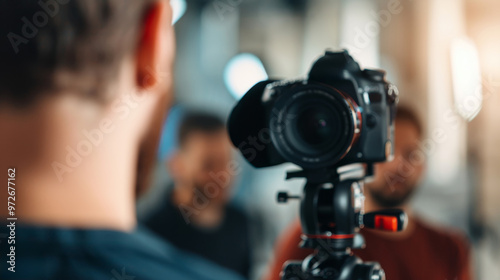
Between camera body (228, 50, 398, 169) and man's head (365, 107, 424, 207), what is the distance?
1003 millimetres

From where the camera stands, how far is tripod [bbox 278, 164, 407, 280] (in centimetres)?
84

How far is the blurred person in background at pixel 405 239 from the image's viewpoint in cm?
169

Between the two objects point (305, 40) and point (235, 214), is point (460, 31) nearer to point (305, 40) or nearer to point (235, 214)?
point (305, 40)

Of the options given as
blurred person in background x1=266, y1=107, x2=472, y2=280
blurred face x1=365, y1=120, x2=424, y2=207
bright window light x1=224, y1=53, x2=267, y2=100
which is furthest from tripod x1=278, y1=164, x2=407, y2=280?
bright window light x1=224, y1=53, x2=267, y2=100

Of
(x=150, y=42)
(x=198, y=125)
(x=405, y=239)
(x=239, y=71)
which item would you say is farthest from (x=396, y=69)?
(x=150, y=42)

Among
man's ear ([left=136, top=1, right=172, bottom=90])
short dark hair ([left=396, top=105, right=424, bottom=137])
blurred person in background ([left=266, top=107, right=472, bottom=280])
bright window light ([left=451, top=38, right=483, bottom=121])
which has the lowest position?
blurred person in background ([left=266, top=107, right=472, bottom=280])

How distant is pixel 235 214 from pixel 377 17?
2.26m

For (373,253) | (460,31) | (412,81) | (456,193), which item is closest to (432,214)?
(456,193)

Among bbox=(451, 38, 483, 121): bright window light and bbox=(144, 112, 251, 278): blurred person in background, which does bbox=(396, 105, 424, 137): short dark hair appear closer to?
bbox=(144, 112, 251, 278): blurred person in background

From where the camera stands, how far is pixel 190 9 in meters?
4.14

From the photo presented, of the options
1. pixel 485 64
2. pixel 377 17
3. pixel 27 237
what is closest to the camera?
pixel 27 237

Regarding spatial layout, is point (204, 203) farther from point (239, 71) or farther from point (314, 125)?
point (239, 71)

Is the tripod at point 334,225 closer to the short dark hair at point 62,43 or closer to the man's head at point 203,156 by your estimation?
the short dark hair at point 62,43

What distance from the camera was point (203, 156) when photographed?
7.88 feet
